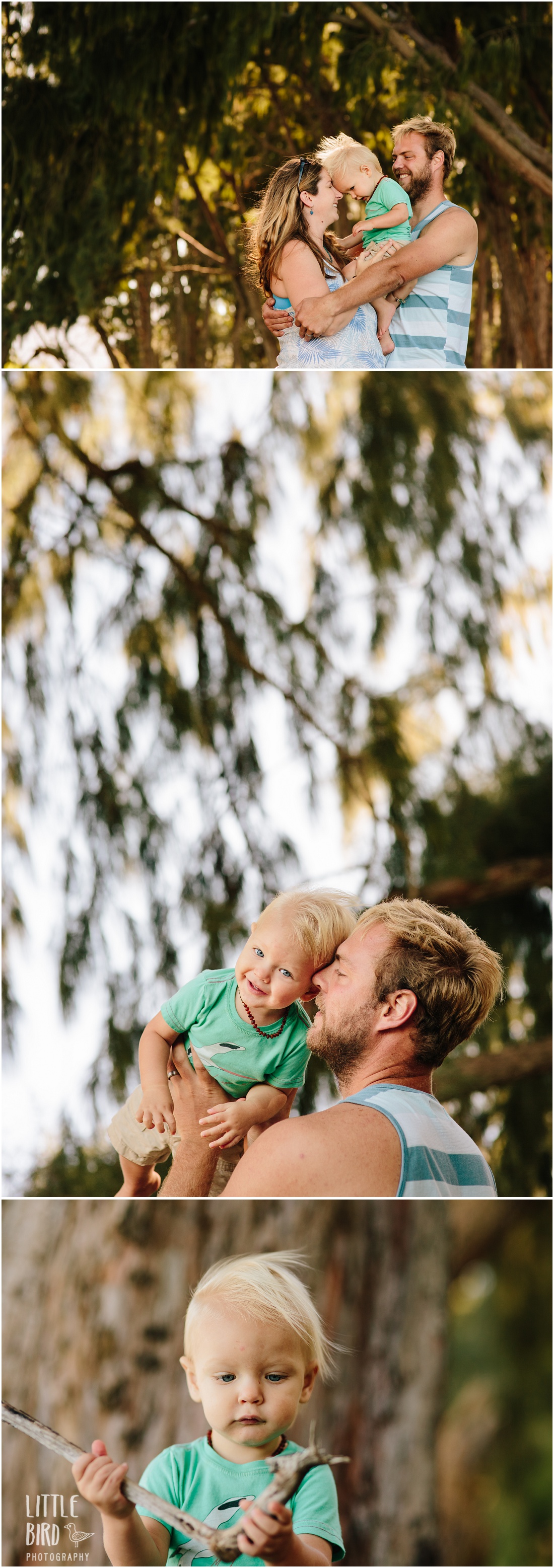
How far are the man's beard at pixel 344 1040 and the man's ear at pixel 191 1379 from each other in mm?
315

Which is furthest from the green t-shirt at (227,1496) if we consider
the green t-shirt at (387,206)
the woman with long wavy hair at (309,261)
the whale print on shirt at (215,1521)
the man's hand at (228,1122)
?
the green t-shirt at (387,206)

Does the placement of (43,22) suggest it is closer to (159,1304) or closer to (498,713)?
(498,713)

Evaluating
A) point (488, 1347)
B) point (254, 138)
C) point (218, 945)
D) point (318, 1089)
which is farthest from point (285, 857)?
point (488, 1347)

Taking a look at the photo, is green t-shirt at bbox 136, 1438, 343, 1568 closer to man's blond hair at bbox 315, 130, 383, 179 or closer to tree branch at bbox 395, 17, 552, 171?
man's blond hair at bbox 315, 130, 383, 179

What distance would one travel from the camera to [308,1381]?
108 cm

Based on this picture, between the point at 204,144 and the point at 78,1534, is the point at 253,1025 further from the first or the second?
the point at 204,144

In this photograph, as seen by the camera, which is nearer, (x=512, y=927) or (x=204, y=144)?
(x=204, y=144)

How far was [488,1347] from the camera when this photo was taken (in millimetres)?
3127

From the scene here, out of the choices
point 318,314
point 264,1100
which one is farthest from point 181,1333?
point 318,314

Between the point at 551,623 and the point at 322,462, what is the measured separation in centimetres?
58

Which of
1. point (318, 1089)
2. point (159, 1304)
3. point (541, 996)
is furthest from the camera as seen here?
point (541, 996)

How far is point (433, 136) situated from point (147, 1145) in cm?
133

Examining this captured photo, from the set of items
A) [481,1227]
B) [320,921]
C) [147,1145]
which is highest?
[320,921]

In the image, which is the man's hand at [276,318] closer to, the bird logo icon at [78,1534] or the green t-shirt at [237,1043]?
the green t-shirt at [237,1043]
